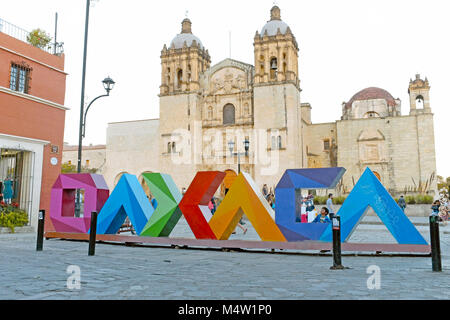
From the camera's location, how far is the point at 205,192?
A: 941 centimetres

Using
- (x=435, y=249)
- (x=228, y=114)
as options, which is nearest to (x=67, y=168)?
(x=228, y=114)

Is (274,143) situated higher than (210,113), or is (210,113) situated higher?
(210,113)

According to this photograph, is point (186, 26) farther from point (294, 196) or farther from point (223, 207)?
point (294, 196)

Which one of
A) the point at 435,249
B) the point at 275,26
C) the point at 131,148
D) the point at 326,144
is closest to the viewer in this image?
the point at 435,249

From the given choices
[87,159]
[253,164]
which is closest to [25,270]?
[253,164]

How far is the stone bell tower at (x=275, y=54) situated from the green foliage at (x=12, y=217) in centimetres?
2368

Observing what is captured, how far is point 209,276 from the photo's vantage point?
5.62 metres

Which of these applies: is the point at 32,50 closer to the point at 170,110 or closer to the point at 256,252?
the point at 256,252

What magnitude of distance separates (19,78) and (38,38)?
2519 mm

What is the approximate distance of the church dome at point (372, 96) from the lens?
38.4m

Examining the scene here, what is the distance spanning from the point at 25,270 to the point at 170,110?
3075cm

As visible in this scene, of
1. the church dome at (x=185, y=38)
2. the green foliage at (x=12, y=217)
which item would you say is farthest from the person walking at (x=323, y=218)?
the church dome at (x=185, y=38)

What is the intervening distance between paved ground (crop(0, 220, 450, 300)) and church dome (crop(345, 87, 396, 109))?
106 ft

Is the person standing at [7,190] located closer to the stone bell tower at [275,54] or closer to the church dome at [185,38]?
the stone bell tower at [275,54]
